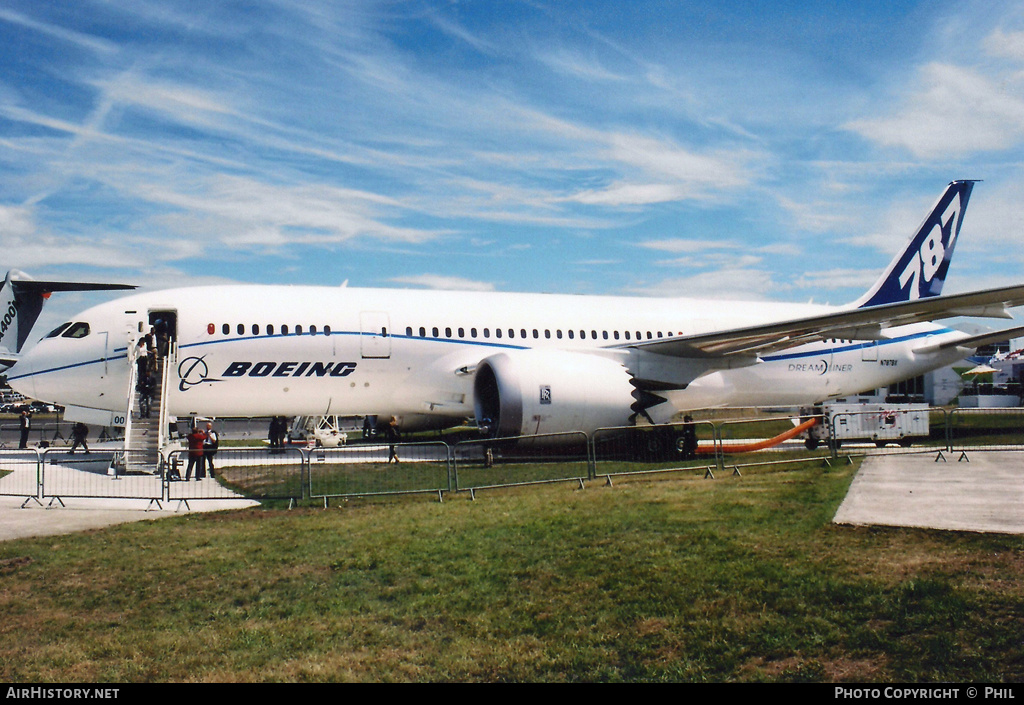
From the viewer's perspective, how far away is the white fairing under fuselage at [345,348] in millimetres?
17906

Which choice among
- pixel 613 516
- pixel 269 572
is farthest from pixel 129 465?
pixel 613 516

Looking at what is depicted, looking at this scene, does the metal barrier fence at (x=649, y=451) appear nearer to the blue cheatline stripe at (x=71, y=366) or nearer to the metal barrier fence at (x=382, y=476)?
the metal barrier fence at (x=382, y=476)

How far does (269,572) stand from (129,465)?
949 centimetres

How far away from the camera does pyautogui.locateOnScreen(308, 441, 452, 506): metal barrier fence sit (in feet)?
41.3

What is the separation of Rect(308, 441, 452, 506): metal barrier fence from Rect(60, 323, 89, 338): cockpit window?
8.10 meters

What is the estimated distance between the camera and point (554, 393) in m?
17.1

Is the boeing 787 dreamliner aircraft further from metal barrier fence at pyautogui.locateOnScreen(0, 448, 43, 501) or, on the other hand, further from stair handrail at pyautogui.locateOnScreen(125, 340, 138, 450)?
metal barrier fence at pyautogui.locateOnScreen(0, 448, 43, 501)

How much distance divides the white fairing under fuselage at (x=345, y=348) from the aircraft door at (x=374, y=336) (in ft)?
0.09

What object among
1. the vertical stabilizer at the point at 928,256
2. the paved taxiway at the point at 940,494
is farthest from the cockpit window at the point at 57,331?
the vertical stabilizer at the point at 928,256

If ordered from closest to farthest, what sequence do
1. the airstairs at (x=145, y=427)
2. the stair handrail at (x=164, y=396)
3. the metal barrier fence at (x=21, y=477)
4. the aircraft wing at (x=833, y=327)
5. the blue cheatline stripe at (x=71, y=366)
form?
the metal barrier fence at (x=21, y=477) < the airstairs at (x=145, y=427) < the aircraft wing at (x=833, y=327) < the stair handrail at (x=164, y=396) < the blue cheatline stripe at (x=71, y=366)

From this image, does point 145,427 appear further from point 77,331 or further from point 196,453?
point 77,331

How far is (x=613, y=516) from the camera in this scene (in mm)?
10102
